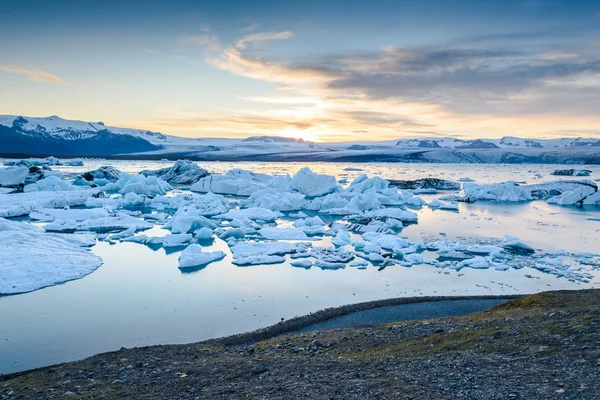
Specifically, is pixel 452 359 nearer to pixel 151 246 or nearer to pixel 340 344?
pixel 340 344

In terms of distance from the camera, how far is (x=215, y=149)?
120625 millimetres

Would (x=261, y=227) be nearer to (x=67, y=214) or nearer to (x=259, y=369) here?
(x=67, y=214)

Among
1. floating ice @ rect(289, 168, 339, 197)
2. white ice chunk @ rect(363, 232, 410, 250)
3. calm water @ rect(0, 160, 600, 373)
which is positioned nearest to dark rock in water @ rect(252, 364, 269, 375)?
calm water @ rect(0, 160, 600, 373)

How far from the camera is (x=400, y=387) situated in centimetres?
344

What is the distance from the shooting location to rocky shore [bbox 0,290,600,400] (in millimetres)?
3385

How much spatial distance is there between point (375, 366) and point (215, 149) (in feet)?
393

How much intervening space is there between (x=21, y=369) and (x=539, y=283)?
931 centimetres

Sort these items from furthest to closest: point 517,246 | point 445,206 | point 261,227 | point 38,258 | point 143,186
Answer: point 143,186, point 445,206, point 261,227, point 517,246, point 38,258

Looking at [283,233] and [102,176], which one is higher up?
[102,176]

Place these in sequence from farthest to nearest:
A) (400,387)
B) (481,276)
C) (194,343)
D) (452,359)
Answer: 1. (481,276)
2. (194,343)
3. (452,359)
4. (400,387)

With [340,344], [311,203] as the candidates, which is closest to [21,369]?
[340,344]

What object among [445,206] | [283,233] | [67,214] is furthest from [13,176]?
[445,206]

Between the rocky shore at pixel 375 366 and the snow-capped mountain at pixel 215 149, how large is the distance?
82819 millimetres

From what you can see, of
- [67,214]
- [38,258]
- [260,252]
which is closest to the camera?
[38,258]
